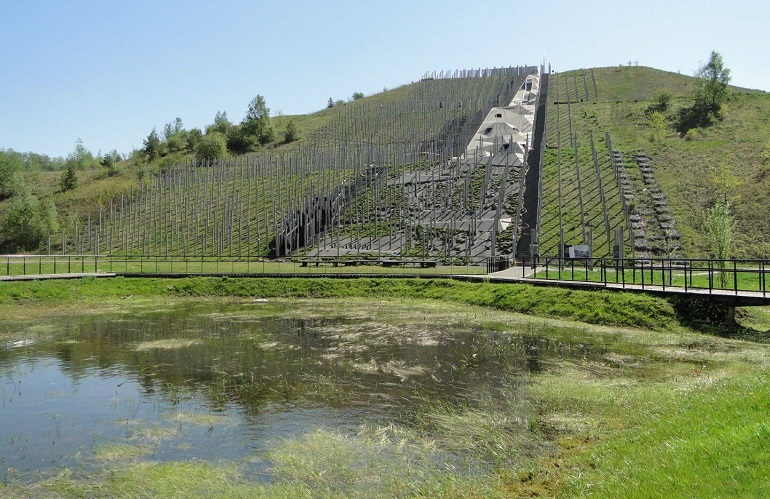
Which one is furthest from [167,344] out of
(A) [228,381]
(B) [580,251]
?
(B) [580,251]

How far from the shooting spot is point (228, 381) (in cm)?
1705

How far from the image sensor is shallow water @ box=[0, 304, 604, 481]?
1203 centimetres

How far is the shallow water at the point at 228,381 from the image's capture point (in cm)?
1203

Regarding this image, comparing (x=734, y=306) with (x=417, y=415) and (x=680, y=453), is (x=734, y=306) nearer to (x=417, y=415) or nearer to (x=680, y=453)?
(x=417, y=415)

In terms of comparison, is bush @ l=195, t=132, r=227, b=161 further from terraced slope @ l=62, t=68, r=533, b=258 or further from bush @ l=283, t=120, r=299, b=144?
bush @ l=283, t=120, r=299, b=144

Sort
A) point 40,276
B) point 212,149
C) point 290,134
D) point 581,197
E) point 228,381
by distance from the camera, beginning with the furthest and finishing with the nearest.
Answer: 1. point 290,134
2. point 212,149
3. point 581,197
4. point 40,276
5. point 228,381

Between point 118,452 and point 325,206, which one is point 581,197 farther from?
point 118,452

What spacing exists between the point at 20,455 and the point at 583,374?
12.3 m

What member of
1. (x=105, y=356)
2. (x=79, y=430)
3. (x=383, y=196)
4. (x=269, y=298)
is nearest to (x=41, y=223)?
(x=383, y=196)

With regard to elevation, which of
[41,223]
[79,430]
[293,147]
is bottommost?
[79,430]

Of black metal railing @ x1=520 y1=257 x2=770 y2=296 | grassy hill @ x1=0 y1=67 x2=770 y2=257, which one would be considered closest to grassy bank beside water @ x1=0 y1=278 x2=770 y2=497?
black metal railing @ x1=520 y1=257 x2=770 y2=296

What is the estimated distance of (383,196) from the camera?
2522 inches

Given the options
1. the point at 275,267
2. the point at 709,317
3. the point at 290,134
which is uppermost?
the point at 290,134

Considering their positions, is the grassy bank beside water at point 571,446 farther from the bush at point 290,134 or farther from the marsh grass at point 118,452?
the bush at point 290,134
